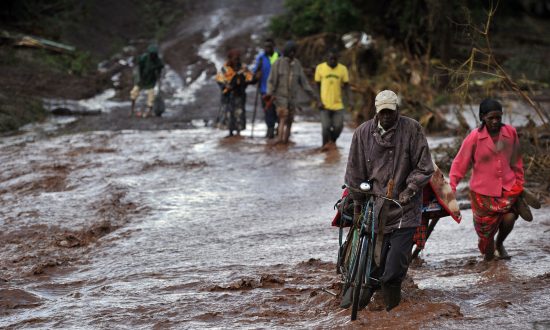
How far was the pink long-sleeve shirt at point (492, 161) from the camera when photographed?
7695 mm

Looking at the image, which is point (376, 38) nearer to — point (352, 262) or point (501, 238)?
point (501, 238)

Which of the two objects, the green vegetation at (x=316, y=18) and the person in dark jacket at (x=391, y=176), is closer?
the person in dark jacket at (x=391, y=176)

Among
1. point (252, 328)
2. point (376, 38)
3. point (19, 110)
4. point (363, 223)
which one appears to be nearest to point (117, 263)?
point (252, 328)

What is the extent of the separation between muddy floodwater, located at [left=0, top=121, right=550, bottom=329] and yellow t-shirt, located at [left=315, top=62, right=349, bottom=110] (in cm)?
96

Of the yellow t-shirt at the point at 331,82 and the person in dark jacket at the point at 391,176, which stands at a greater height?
the yellow t-shirt at the point at 331,82

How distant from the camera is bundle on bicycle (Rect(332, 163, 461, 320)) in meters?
6.18

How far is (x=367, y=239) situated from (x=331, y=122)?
931 centimetres

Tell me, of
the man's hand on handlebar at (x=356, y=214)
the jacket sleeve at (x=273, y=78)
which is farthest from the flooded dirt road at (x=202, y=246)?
the jacket sleeve at (x=273, y=78)

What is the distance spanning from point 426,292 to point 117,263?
3337 mm

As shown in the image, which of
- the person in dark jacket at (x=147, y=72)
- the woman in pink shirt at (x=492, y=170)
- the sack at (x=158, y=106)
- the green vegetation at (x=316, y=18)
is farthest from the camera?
the green vegetation at (x=316, y=18)

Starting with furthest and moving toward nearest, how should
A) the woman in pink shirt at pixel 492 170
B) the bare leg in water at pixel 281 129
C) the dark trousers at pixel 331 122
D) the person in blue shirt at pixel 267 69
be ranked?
the person in blue shirt at pixel 267 69
the bare leg in water at pixel 281 129
the dark trousers at pixel 331 122
the woman in pink shirt at pixel 492 170

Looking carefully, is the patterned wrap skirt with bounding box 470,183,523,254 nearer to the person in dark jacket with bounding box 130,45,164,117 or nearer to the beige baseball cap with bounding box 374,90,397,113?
the beige baseball cap with bounding box 374,90,397,113

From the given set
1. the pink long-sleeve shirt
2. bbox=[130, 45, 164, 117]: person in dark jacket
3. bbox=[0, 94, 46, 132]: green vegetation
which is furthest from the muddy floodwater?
bbox=[130, 45, 164, 117]: person in dark jacket

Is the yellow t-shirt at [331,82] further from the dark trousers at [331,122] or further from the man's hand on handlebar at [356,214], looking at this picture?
the man's hand on handlebar at [356,214]
